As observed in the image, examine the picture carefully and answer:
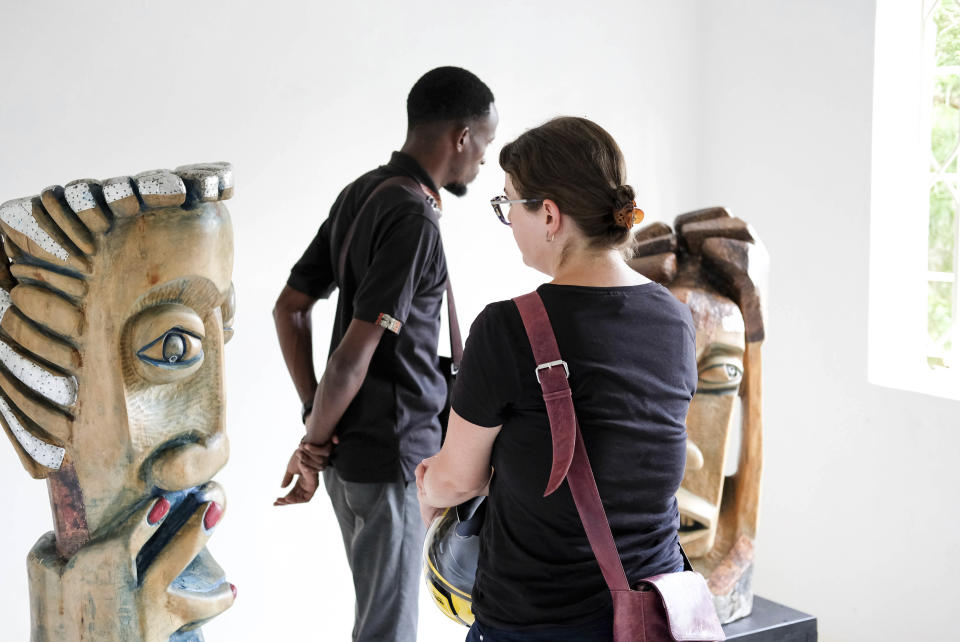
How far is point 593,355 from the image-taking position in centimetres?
152


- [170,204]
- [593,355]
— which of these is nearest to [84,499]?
[170,204]

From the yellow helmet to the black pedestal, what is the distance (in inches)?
45.2

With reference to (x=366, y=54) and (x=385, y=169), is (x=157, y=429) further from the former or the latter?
(x=366, y=54)

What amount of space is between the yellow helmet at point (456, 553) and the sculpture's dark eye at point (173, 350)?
1.80ft

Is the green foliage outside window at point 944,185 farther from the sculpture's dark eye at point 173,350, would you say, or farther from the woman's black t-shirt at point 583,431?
the sculpture's dark eye at point 173,350

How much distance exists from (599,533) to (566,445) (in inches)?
6.1

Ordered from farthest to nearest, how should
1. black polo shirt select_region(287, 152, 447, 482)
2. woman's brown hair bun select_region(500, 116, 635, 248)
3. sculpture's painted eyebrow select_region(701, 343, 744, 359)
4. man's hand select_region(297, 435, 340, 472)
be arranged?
1. sculpture's painted eyebrow select_region(701, 343, 744, 359)
2. man's hand select_region(297, 435, 340, 472)
3. black polo shirt select_region(287, 152, 447, 482)
4. woman's brown hair bun select_region(500, 116, 635, 248)

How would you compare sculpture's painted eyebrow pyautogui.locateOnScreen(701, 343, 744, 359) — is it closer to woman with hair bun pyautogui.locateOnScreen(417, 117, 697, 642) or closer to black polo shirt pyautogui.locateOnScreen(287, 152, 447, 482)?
black polo shirt pyautogui.locateOnScreen(287, 152, 447, 482)

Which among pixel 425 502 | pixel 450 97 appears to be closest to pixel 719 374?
pixel 450 97

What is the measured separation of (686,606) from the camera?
5.23 feet

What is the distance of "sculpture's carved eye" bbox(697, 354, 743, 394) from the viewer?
8.52 feet

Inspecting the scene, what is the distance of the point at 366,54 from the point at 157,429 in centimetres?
230

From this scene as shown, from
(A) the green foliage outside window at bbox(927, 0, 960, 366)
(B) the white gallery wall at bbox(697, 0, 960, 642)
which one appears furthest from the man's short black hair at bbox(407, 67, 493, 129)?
(A) the green foliage outside window at bbox(927, 0, 960, 366)

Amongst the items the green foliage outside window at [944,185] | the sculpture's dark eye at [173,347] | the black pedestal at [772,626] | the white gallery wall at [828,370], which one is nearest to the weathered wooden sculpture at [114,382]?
the sculpture's dark eye at [173,347]
